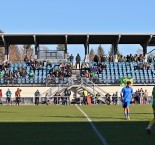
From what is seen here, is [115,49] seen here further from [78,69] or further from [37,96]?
[37,96]

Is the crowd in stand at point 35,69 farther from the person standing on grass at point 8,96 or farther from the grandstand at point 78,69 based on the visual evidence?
the person standing on grass at point 8,96

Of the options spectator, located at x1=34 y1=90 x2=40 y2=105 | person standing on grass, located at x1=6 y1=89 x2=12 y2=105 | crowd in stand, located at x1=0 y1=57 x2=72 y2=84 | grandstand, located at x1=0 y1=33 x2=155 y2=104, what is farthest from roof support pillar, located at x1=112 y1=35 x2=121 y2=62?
person standing on grass, located at x1=6 y1=89 x2=12 y2=105

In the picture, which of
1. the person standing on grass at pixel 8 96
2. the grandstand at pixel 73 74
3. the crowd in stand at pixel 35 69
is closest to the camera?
the person standing on grass at pixel 8 96

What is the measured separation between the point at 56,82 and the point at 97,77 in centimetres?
448

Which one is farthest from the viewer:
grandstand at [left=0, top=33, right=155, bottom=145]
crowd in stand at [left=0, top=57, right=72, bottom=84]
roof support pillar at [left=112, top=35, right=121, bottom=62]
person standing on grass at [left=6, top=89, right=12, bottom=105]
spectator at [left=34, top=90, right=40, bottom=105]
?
roof support pillar at [left=112, top=35, right=121, bottom=62]

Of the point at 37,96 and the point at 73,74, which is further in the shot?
the point at 73,74

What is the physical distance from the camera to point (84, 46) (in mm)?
58531

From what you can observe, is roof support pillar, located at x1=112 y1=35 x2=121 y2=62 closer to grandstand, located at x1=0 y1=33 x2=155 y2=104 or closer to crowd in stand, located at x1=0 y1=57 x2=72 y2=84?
grandstand, located at x1=0 y1=33 x2=155 y2=104
